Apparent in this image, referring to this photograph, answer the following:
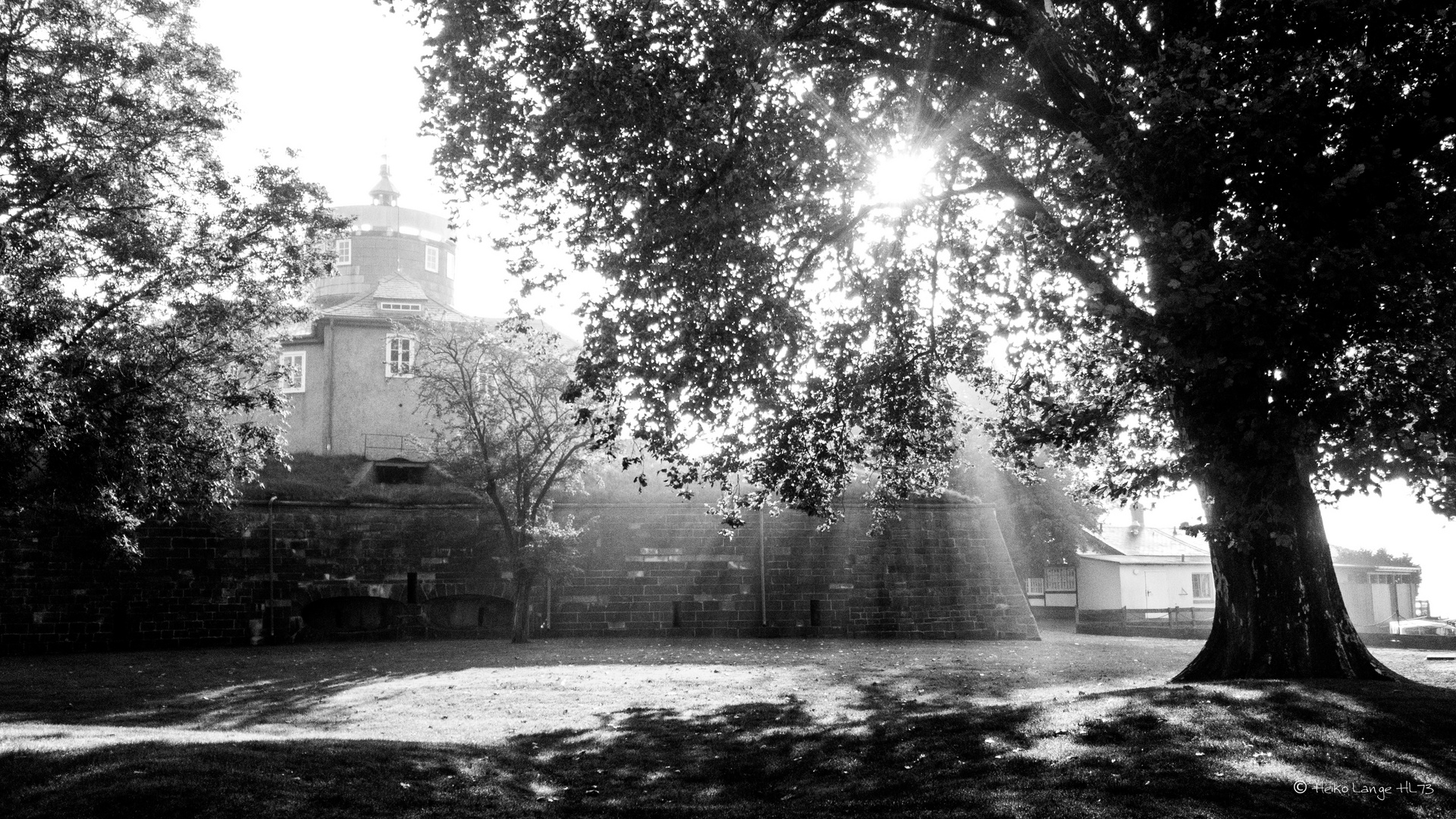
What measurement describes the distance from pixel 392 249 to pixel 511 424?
145ft

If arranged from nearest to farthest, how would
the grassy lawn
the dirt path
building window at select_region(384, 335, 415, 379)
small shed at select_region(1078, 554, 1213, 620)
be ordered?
the grassy lawn, the dirt path, building window at select_region(384, 335, 415, 379), small shed at select_region(1078, 554, 1213, 620)

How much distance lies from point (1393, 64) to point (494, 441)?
21.9 m

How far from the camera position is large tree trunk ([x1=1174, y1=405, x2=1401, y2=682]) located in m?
12.1

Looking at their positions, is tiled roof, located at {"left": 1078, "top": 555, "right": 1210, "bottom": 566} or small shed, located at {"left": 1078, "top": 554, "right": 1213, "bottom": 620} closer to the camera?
tiled roof, located at {"left": 1078, "top": 555, "right": 1210, "bottom": 566}

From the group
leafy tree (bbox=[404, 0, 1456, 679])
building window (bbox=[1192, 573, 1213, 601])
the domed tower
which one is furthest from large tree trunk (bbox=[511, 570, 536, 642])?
the domed tower

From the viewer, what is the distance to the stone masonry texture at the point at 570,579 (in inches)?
1123

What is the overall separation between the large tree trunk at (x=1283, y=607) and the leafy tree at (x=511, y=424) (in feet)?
57.7

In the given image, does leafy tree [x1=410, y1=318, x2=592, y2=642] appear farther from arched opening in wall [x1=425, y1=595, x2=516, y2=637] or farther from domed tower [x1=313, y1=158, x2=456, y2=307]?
domed tower [x1=313, y1=158, x2=456, y2=307]

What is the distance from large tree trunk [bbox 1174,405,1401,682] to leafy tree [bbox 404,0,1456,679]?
0.04 m

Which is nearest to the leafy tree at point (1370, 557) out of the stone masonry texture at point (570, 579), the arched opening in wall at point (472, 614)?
the stone masonry texture at point (570, 579)

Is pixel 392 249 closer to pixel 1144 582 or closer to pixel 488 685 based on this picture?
pixel 1144 582

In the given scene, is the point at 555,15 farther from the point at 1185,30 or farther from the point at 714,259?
the point at 1185,30

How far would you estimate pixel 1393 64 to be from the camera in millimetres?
10555

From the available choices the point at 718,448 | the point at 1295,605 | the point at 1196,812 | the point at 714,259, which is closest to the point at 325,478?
the point at 718,448
